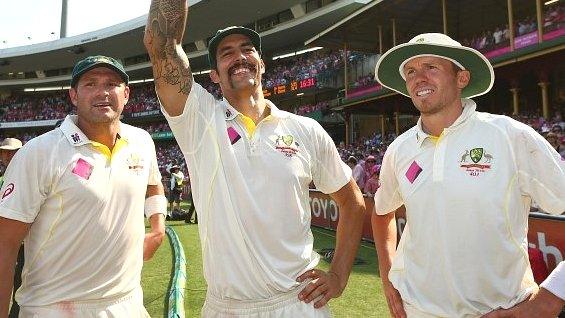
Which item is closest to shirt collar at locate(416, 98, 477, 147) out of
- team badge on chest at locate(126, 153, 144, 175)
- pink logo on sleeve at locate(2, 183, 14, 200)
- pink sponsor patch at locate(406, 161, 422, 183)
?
pink sponsor patch at locate(406, 161, 422, 183)

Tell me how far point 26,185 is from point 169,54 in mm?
1025

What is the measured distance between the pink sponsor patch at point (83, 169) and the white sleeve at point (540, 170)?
2.27m

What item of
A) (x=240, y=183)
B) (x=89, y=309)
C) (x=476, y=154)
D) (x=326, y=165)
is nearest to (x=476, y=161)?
(x=476, y=154)

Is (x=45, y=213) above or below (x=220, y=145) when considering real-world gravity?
below

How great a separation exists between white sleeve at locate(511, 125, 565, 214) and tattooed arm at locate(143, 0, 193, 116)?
5.56 feet

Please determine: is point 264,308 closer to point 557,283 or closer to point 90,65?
point 557,283

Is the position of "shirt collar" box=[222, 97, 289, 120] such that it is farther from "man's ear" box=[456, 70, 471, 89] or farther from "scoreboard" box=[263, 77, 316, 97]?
"scoreboard" box=[263, 77, 316, 97]

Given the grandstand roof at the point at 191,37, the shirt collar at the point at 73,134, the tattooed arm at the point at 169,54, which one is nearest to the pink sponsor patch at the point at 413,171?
the tattooed arm at the point at 169,54

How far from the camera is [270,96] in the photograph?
35312mm

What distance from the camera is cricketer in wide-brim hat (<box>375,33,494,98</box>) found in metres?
2.49

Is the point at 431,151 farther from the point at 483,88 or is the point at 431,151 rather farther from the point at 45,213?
the point at 45,213

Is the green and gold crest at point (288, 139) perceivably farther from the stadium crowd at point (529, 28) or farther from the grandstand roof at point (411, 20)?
the grandstand roof at point (411, 20)

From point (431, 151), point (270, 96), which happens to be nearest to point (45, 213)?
point (431, 151)

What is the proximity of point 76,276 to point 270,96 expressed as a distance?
1312 inches
